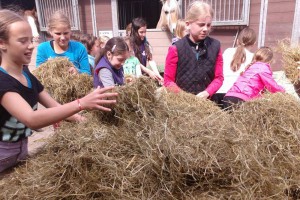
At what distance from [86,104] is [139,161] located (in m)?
0.38

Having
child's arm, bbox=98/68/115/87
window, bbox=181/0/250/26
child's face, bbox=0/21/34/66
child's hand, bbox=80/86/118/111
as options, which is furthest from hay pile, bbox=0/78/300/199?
window, bbox=181/0/250/26

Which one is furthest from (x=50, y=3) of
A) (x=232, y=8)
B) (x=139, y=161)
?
(x=139, y=161)

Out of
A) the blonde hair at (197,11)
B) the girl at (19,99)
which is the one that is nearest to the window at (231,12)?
the blonde hair at (197,11)

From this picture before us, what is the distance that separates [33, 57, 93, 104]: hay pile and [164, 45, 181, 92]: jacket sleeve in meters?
1.06

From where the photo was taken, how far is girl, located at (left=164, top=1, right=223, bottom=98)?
278 cm

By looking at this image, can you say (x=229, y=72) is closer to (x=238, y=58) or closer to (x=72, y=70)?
(x=238, y=58)

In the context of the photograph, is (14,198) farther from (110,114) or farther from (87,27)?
(87,27)

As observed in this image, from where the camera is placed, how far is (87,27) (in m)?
8.47

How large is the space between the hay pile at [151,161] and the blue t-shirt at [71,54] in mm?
1943

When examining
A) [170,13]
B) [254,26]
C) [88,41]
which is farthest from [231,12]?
[88,41]

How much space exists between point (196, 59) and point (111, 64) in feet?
2.87

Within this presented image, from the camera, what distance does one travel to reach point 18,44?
1.53 metres

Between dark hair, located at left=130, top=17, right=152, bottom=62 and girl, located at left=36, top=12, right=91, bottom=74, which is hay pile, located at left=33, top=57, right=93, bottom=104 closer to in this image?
girl, located at left=36, top=12, right=91, bottom=74

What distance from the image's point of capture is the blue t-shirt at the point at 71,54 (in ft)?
11.1
